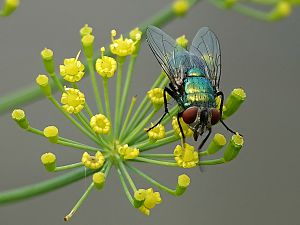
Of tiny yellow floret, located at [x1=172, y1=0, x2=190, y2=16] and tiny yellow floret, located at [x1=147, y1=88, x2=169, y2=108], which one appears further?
tiny yellow floret, located at [x1=147, y1=88, x2=169, y2=108]

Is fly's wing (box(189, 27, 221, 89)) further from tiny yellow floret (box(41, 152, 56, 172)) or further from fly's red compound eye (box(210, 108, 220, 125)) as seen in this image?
tiny yellow floret (box(41, 152, 56, 172))

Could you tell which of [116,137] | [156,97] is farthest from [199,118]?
[116,137]

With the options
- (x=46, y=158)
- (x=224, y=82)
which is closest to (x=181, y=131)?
(x=46, y=158)

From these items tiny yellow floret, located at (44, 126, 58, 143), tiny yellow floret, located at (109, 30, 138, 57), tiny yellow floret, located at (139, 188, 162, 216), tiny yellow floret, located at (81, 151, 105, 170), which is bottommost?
tiny yellow floret, located at (139, 188, 162, 216)

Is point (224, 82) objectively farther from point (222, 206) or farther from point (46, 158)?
point (46, 158)

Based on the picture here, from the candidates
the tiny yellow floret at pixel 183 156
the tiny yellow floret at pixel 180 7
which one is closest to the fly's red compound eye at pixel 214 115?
the tiny yellow floret at pixel 183 156

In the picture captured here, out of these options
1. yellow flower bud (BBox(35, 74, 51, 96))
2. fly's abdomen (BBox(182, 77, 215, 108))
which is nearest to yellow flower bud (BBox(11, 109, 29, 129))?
yellow flower bud (BBox(35, 74, 51, 96))
